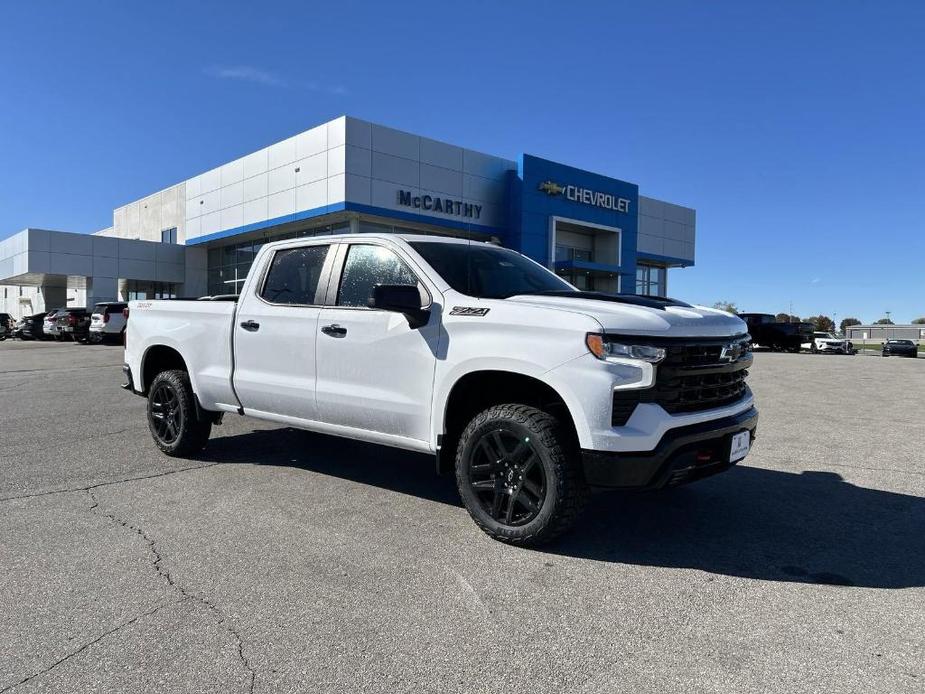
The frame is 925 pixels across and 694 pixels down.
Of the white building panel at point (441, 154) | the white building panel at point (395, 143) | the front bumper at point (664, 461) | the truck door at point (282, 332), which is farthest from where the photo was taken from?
the white building panel at point (441, 154)

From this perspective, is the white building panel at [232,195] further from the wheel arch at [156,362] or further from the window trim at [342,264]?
the window trim at [342,264]

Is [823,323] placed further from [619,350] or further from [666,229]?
[619,350]

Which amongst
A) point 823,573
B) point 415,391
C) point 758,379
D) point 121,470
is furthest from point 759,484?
point 758,379

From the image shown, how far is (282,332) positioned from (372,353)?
0.99m

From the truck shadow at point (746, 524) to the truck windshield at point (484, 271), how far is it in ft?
5.23

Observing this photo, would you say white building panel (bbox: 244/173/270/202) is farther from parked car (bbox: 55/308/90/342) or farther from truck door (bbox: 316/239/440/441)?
truck door (bbox: 316/239/440/441)

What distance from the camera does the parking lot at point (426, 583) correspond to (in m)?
2.45

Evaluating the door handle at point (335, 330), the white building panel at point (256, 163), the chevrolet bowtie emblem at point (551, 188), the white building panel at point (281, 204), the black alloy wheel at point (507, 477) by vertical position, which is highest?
the white building panel at point (256, 163)

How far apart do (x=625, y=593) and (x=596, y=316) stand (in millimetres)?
1429

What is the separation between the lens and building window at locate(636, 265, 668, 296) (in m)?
45.4

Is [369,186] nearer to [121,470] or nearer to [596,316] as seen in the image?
[121,470]

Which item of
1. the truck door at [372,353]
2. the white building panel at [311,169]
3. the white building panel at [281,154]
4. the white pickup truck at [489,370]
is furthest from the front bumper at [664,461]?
the white building panel at [281,154]

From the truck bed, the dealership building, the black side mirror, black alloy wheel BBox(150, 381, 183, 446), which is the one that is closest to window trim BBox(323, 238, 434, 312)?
the black side mirror

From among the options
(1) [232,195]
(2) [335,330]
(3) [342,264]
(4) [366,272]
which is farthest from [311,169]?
(2) [335,330]
